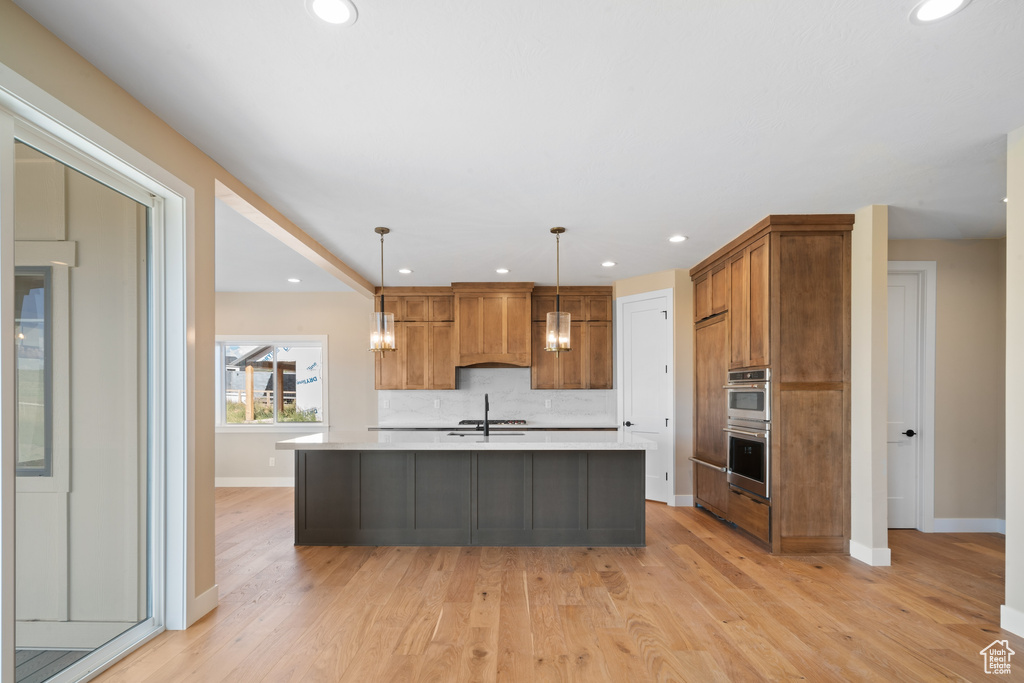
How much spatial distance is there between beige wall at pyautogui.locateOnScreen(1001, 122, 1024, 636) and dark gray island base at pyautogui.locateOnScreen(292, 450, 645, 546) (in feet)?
7.01

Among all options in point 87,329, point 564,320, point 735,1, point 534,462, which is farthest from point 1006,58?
point 87,329

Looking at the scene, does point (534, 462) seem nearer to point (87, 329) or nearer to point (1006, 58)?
point (87, 329)

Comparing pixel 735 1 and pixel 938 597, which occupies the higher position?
pixel 735 1

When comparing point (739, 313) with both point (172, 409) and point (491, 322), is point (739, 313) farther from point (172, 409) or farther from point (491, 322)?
point (172, 409)

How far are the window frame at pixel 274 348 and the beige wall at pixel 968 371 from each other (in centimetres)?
636

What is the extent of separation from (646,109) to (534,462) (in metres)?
2.75

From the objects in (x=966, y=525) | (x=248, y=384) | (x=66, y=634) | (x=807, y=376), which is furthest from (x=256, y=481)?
(x=966, y=525)

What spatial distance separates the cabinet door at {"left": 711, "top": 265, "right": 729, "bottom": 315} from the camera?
4.98 m

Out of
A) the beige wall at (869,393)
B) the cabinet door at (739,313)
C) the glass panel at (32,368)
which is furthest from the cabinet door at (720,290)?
the glass panel at (32,368)

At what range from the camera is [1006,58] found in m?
2.13

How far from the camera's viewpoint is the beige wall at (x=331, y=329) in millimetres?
7301

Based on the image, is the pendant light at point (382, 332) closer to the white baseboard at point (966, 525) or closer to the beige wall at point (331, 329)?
the beige wall at point (331, 329)

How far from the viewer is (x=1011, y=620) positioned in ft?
9.14

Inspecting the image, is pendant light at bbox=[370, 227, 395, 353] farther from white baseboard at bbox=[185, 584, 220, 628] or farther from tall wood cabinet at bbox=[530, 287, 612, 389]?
tall wood cabinet at bbox=[530, 287, 612, 389]
